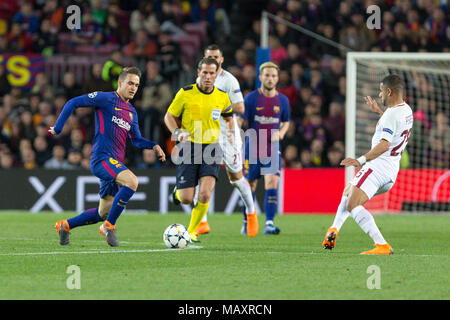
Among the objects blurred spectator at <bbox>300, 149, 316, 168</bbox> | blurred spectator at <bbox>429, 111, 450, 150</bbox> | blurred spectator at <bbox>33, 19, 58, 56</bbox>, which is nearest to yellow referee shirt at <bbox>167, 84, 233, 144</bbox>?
blurred spectator at <bbox>300, 149, 316, 168</bbox>

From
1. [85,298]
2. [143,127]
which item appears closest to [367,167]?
[85,298]

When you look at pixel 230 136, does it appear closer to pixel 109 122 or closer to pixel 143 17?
pixel 109 122

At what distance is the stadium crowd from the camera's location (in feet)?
56.1

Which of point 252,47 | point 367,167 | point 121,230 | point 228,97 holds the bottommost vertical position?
point 121,230

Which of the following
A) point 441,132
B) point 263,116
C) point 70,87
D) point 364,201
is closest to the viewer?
point 364,201

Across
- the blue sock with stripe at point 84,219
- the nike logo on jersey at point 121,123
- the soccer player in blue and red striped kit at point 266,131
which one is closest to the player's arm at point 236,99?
the soccer player in blue and red striped kit at point 266,131

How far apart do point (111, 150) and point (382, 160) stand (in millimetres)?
2779

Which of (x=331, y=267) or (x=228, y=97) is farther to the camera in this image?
(x=228, y=97)

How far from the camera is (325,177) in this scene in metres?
16.5

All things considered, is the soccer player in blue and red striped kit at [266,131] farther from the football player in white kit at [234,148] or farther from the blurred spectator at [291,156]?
the blurred spectator at [291,156]

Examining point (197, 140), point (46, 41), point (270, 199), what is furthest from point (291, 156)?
point (197, 140)

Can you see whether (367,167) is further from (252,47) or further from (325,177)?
(252,47)

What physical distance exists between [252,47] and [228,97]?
367 inches

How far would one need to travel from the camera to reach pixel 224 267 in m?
7.25
